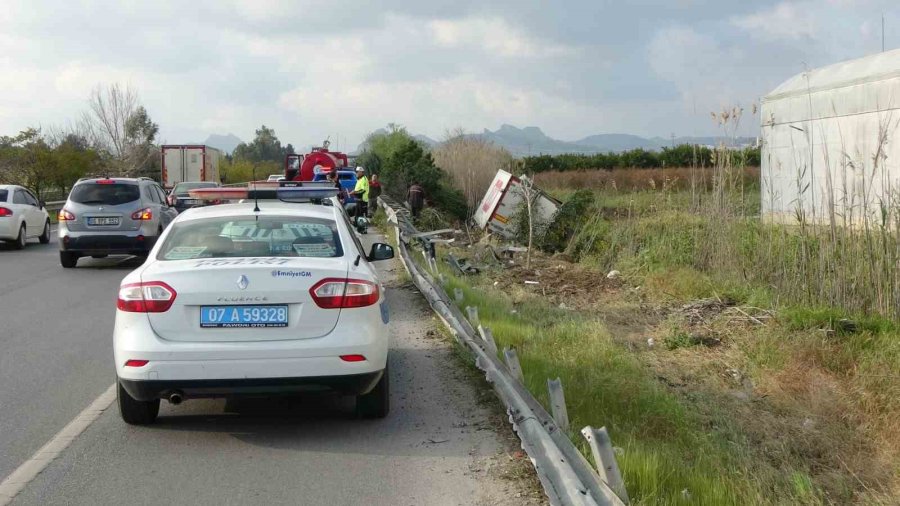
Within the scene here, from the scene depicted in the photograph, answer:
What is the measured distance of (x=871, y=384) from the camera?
7.18m

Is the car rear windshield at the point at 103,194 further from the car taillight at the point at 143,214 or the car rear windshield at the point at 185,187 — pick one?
the car rear windshield at the point at 185,187

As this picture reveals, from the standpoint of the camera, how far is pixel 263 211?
7016mm

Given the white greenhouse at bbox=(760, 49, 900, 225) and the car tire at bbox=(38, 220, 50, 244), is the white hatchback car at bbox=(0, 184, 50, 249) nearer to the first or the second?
the car tire at bbox=(38, 220, 50, 244)

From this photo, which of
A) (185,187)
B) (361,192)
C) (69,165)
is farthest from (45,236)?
(69,165)

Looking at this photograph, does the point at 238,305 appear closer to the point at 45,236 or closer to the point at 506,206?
the point at 506,206

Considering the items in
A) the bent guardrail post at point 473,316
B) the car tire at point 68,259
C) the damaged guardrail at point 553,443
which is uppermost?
the car tire at point 68,259

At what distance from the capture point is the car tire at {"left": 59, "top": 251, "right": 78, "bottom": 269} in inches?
Result: 683

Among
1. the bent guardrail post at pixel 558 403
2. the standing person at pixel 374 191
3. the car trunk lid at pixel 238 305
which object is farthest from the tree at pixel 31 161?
the bent guardrail post at pixel 558 403

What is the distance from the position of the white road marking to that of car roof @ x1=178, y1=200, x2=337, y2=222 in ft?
5.25

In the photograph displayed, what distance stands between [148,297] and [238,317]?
2.01 ft

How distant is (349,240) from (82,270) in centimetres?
1209

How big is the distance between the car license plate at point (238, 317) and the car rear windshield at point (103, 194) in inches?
505

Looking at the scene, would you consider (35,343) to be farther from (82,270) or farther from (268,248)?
(82,270)

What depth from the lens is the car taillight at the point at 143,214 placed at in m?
17.5
